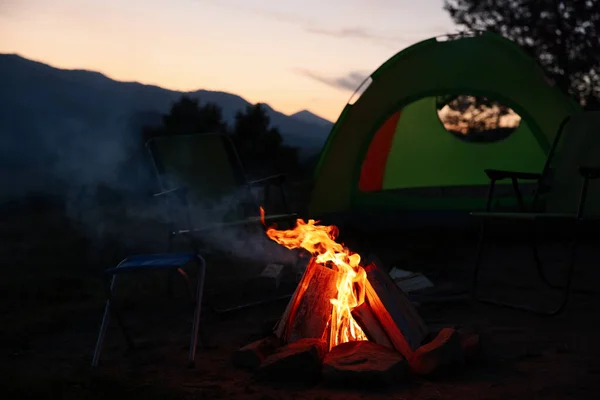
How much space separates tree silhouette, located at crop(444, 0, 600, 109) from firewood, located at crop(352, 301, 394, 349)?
12.3 meters

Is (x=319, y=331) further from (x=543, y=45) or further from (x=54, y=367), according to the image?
(x=543, y=45)

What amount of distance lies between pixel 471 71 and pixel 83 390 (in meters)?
5.11

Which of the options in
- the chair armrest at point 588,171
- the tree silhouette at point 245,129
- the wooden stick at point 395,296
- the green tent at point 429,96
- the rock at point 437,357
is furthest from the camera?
the tree silhouette at point 245,129

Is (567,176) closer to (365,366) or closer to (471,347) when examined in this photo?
(471,347)

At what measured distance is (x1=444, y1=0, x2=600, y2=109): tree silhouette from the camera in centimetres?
1384

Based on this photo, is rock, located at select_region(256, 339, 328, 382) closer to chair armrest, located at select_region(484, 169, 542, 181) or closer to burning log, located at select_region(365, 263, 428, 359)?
burning log, located at select_region(365, 263, 428, 359)

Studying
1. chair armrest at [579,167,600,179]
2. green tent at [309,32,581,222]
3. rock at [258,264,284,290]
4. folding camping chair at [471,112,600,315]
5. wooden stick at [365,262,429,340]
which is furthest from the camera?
green tent at [309,32,581,222]

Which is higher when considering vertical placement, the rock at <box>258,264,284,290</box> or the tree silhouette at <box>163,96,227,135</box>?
the tree silhouette at <box>163,96,227,135</box>

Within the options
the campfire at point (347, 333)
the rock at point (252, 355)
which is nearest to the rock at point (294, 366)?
the campfire at point (347, 333)

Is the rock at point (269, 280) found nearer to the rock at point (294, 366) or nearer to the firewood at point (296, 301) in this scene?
the firewood at point (296, 301)

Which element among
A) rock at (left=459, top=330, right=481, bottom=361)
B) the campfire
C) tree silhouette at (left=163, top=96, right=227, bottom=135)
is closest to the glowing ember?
the campfire

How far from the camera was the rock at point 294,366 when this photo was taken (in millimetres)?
2578

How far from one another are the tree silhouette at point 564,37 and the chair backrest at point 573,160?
983cm

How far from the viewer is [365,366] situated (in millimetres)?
2518
